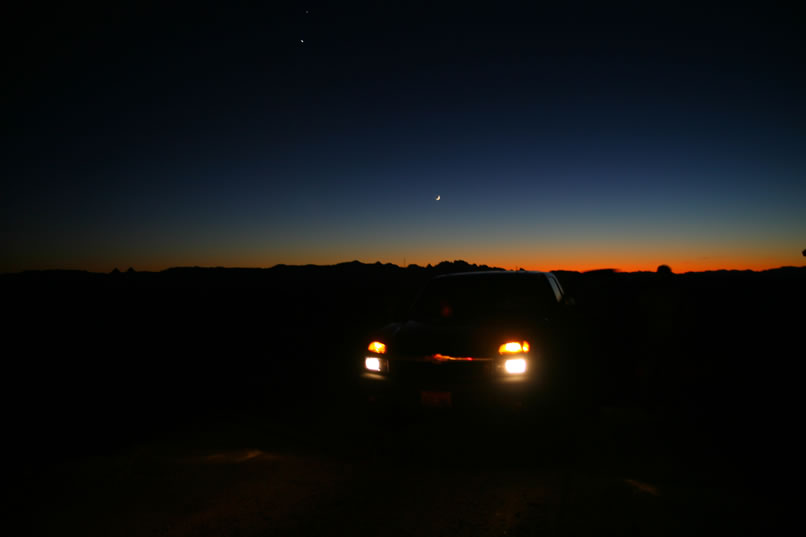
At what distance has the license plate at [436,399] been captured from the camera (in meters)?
4.38

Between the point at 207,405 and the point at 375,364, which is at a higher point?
the point at 375,364

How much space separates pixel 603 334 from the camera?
1406 cm

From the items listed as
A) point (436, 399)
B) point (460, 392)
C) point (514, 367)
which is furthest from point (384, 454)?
point (514, 367)

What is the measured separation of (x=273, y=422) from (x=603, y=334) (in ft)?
35.8

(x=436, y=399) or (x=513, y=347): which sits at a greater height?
(x=513, y=347)

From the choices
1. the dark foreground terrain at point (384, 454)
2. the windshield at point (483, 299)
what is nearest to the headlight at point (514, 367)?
the dark foreground terrain at point (384, 454)

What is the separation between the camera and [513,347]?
442cm

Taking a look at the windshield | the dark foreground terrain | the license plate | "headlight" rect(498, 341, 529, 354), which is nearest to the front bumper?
the license plate

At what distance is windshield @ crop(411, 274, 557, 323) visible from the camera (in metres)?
5.40

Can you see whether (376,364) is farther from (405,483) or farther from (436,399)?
(405,483)

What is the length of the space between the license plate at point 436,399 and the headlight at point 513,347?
0.62m

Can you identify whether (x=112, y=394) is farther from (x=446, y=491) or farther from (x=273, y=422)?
(x=446, y=491)

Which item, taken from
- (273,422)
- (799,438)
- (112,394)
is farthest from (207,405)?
(799,438)

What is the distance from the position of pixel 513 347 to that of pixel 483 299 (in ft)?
4.80
